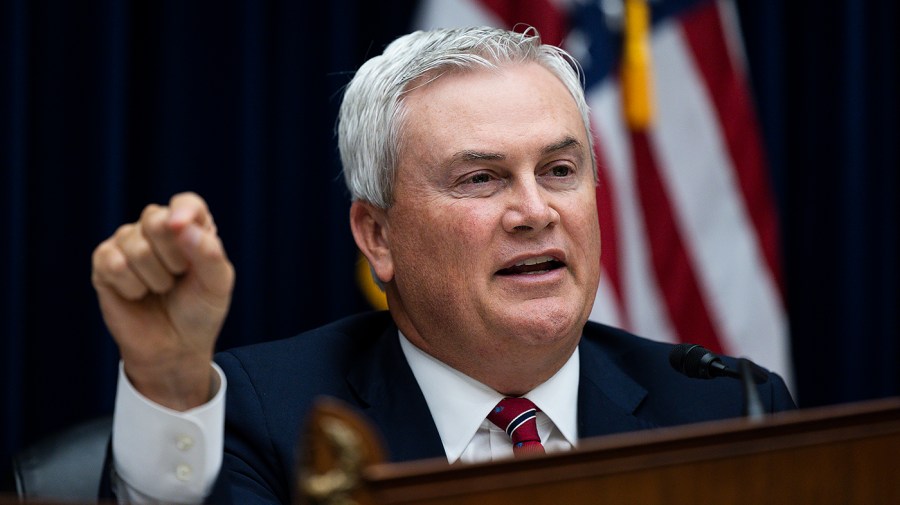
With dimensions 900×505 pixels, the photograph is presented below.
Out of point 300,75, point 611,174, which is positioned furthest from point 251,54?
point 611,174

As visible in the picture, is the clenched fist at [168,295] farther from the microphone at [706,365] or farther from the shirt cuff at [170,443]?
the microphone at [706,365]

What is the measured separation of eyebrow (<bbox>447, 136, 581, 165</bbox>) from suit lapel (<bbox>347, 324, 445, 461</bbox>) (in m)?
0.41

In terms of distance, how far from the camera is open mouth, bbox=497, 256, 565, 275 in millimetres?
1891

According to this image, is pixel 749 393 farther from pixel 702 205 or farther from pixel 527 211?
pixel 702 205

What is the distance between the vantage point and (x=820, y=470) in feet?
3.35

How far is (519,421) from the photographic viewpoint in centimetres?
190

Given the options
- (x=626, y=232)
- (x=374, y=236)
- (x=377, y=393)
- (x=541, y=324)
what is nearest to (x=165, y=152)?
(x=374, y=236)

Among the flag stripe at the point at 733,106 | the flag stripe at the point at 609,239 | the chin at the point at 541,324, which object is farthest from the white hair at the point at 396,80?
the flag stripe at the point at 733,106

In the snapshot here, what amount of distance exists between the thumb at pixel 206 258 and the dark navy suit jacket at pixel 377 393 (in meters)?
0.54

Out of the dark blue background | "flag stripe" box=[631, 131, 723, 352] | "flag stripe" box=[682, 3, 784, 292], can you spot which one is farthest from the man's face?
"flag stripe" box=[682, 3, 784, 292]

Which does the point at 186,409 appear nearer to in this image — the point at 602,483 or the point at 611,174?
the point at 602,483

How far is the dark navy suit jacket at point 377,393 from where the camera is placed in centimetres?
181

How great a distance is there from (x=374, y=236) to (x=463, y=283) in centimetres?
29

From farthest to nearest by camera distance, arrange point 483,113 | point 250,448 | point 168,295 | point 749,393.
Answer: point 483,113 → point 250,448 → point 749,393 → point 168,295
